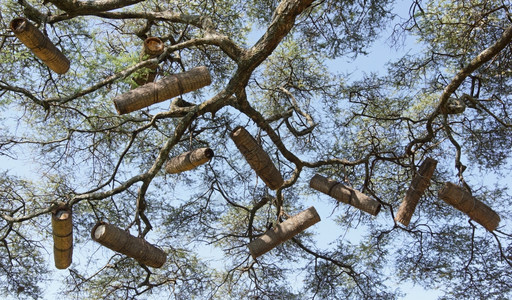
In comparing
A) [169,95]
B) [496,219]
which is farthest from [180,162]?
[496,219]

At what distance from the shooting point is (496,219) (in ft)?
15.6

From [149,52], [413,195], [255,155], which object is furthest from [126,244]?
[413,195]

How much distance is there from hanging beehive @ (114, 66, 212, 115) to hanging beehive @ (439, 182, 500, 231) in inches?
88.9

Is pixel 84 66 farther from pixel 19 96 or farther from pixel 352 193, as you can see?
pixel 352 193

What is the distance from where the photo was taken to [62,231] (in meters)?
4.27

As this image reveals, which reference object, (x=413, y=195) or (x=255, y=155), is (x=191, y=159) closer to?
(x=255, y=155)

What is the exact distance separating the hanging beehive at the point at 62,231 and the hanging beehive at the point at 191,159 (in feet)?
3.17

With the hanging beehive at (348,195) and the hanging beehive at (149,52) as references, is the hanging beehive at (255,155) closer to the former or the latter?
the hanging beehive at (348,195)

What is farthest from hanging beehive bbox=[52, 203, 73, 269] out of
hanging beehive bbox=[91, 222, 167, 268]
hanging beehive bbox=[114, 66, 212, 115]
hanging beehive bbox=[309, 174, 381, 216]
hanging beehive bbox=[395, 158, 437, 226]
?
hanging beehive bbox=[395, 158, 437, 226]

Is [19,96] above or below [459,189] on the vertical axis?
above

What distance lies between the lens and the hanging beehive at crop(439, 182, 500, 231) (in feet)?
14.9

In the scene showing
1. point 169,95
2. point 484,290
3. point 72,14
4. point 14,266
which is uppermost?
point 72,14

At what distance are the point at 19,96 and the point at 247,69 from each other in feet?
9.37

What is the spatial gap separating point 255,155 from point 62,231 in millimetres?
1673
